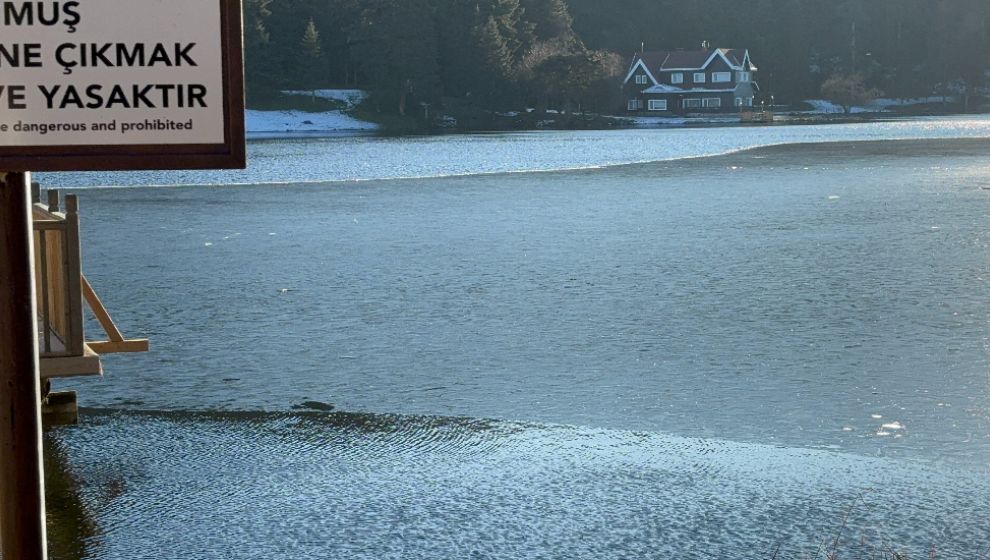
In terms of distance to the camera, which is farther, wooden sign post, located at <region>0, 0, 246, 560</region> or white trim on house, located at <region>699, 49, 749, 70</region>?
white trim on house, located at <region>699, 49, 749, 70</region>

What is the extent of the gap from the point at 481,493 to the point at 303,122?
93983 mm

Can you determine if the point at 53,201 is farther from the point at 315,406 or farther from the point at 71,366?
the point at 315,406

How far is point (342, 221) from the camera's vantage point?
1939 centimetres

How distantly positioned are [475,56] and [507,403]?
11345cm

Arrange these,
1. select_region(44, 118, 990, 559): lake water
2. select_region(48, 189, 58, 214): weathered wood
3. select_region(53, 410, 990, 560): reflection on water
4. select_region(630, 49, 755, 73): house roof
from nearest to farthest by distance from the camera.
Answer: select_region(53, 410, 990, 560): reflection on water, select_region(44, 118, 990, 559): lake water, select_region(48, 189, 58, 214): weathered wood, select_region(630, 49, 755, 73): house roof

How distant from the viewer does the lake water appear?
560 centimetres

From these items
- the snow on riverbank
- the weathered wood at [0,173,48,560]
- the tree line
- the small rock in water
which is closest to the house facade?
the tree line

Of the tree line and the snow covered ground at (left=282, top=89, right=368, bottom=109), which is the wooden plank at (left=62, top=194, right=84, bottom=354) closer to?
the tree line

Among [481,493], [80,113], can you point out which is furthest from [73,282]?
[80,113]

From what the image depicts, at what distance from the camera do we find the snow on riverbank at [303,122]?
308ft

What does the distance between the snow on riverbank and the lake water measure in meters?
76.7

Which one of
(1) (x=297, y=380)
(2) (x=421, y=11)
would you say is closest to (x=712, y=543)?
(1) (x=297, y=380)

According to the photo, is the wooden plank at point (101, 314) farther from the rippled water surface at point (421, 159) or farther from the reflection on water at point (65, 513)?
the rippled water surface at point (421, 159)

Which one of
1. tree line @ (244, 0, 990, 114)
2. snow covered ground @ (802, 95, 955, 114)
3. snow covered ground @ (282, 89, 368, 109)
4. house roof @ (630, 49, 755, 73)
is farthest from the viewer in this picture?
snow covered ground @ (802, 95, 955, 114)
